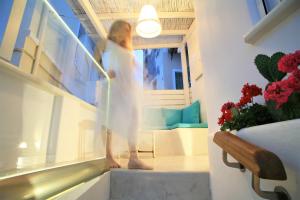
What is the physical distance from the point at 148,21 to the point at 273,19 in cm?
215

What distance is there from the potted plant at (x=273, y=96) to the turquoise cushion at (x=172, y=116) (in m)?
2.87

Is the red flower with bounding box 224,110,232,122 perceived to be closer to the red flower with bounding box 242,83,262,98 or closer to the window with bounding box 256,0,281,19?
the red flower with bounding box 242,83,262,98

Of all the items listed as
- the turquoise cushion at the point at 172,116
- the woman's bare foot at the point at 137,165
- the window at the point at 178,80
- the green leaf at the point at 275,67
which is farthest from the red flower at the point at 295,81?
the window at the point at 178,80

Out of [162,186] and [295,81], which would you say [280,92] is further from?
[162,186]

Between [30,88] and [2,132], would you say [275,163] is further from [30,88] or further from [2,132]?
[30,88]

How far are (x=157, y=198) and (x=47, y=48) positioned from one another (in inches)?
59.0

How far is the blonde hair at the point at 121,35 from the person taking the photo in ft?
6.19

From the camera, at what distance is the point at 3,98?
39.3 inches

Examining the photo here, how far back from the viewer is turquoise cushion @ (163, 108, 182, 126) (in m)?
3.72

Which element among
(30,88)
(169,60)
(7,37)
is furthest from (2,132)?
(169,60)

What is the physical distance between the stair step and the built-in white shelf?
87cm

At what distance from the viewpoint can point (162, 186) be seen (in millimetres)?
1216

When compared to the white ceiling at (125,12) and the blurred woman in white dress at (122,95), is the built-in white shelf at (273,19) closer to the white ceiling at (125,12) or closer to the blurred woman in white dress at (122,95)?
the blurred woman in white dress at (122,95)

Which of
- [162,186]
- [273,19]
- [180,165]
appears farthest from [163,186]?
[273,19]
